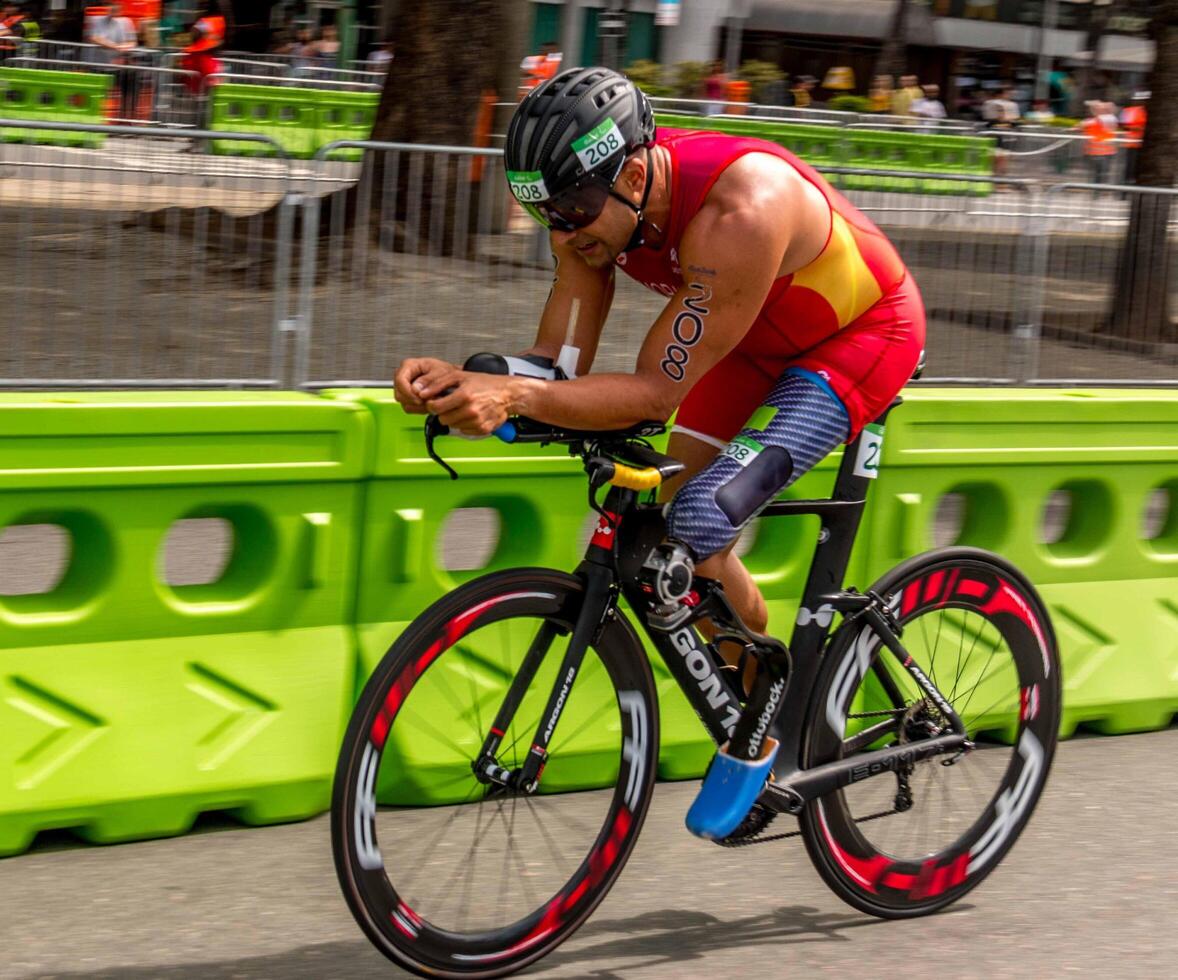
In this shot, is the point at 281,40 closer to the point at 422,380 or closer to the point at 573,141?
the point at 573,141

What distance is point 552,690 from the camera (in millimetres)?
3664

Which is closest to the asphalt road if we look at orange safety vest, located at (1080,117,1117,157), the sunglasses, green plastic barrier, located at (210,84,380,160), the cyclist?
the cyclist

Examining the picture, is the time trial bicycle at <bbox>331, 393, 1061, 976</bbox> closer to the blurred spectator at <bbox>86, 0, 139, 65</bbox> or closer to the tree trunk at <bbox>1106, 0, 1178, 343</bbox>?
the tree trunk at <bbox>1106, 0, 1178, 343</bbox>

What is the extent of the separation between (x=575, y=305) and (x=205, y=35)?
64.5 feet

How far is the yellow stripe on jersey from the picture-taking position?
12.6 ft

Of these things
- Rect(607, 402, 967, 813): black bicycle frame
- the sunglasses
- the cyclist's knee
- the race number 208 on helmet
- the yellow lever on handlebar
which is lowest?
Rect(607, 402, 967, 813): black bicycle frame

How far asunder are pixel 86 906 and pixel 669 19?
22.3 meters

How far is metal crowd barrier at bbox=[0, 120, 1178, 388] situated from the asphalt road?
139 inches

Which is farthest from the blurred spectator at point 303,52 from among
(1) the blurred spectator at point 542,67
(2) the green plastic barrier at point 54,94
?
(2) the green plastic barrier at point 54,94

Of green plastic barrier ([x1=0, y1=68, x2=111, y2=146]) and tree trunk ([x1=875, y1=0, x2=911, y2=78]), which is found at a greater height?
tree trunk ([x1=875, y1=0, x2=911, y2=78])

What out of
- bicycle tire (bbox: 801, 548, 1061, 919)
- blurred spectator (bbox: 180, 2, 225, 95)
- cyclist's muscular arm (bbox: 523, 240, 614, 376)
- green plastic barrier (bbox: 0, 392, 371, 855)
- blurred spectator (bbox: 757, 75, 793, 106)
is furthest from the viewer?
blurred spectator (bbox: 757, 75, 793, 106)

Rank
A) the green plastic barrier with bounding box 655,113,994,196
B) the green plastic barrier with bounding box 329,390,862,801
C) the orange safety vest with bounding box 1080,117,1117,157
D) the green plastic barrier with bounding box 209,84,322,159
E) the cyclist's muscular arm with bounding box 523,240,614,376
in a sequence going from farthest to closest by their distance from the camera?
the orange safety vest with bounding box 1080,117,1117,157
the green plastic barrier with bounding box 209,84,322,159
the green plastic barrier with bounding box 655,113,994,196
the green plastic barrier with bounding box 329,390,862,801
the cyclist's muscular arm with bounding box 523,240,614,376

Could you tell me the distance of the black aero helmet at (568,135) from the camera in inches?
135

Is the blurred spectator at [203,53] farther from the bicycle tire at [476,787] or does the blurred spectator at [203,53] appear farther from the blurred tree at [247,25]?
the bicycle tire at [476,787]
